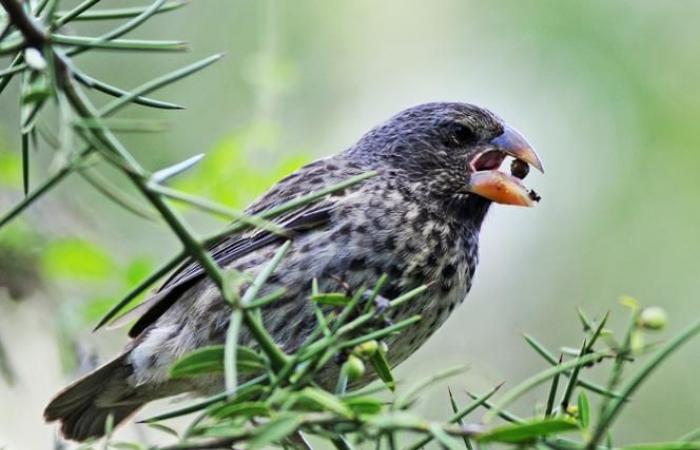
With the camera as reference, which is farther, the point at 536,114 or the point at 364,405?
the point at 536,114

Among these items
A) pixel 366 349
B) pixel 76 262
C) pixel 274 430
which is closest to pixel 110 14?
pixel 366 349

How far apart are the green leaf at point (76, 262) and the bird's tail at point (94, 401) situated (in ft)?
1.12

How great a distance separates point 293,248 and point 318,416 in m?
1.99

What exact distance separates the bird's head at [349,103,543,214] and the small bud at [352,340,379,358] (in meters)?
1.82

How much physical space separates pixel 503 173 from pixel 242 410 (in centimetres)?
225

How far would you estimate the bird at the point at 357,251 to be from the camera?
3.11m

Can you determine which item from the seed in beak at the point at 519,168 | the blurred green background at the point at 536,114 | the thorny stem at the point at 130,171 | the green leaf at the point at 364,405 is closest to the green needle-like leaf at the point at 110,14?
the thorny stem at the point at 130,171

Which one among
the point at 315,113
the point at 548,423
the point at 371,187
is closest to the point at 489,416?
the point at 548,423

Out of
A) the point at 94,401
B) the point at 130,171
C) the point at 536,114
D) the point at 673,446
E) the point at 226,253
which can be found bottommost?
the point at 94,401

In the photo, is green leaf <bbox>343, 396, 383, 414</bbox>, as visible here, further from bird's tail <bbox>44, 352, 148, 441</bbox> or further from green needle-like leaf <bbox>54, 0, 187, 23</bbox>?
bird's tail <bbox>44, 352, 148, 441</bbox>

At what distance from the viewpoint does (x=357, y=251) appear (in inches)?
123

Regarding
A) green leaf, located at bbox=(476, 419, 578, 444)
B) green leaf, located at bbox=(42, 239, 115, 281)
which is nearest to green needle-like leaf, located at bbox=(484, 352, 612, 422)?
green leaf, located at bbox=(476, 419, 578, 444)

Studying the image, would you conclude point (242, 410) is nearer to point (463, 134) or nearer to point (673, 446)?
point (673, 446)

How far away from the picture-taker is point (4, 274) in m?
3.49
